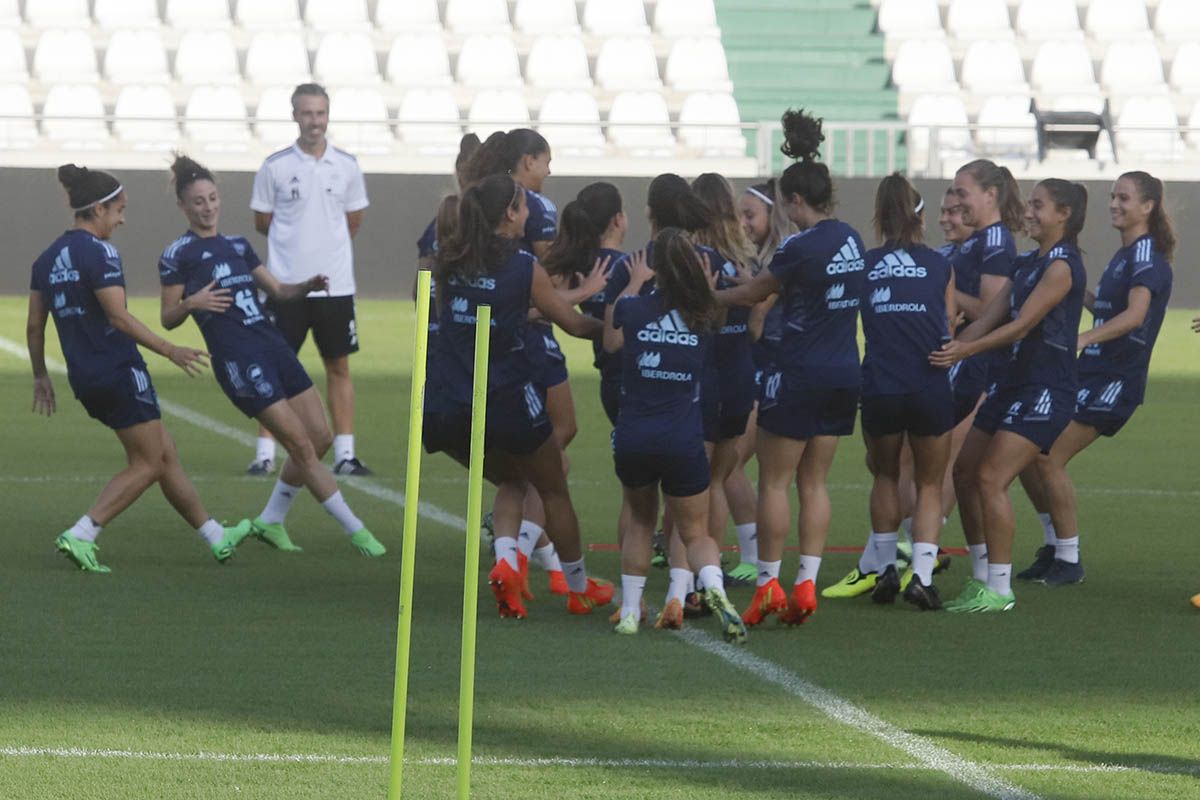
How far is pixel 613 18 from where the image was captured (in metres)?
26.4

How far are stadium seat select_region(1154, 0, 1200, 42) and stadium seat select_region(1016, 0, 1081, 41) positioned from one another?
119cm

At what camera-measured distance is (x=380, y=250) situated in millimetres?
22484

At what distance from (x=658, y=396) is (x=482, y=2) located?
20.0m

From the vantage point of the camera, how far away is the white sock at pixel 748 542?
8266mm

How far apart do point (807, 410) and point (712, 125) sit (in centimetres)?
1417

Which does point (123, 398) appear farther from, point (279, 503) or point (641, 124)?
point (641, 124)

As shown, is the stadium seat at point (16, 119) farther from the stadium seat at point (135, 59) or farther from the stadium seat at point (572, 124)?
the stadium seat at point (572, 124)

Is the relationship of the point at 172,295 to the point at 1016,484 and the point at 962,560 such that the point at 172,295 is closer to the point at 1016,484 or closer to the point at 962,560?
the point at 962,560

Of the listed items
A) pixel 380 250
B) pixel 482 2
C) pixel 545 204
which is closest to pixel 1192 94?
pixel 482 2

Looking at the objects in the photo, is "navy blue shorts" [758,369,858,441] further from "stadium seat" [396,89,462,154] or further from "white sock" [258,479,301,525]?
"stadium seat" [396,89,462,154]

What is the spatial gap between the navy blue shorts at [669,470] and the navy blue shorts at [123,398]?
2.26 meters

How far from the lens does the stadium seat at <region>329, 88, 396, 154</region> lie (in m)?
22.3

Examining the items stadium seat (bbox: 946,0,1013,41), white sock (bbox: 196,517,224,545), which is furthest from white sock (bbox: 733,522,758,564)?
stadium seat (bbox: 946,0,1013,41)

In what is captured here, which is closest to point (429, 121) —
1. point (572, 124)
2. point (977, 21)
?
point (572, 124)
